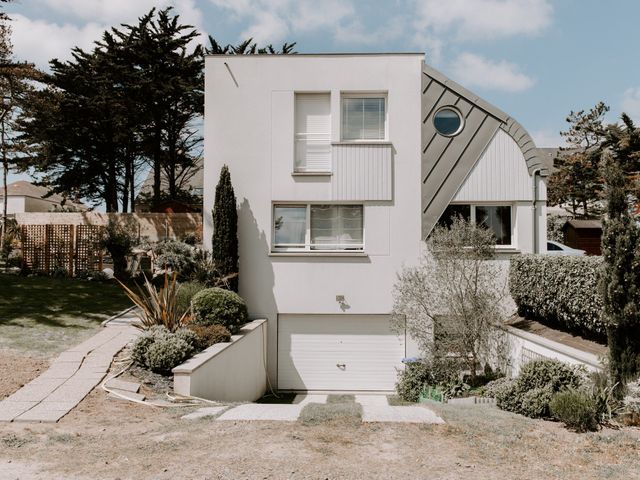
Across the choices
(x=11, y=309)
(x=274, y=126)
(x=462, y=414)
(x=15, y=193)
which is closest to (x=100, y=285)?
(x=11, y=309)

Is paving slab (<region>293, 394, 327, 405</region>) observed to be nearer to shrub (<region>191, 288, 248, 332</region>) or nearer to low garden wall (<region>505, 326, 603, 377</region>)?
shrub (<region>191, 288, 248, 332</region>)

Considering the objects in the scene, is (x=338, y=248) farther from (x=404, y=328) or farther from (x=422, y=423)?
(x=422, y=423)

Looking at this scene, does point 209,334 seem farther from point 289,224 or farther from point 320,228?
point 320,228

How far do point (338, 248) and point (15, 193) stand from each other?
48913 millimetres

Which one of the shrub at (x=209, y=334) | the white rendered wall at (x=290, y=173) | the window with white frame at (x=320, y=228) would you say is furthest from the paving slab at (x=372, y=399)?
the shrub at (x=209, y=334)

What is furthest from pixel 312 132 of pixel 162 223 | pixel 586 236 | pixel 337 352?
pixel 586 236

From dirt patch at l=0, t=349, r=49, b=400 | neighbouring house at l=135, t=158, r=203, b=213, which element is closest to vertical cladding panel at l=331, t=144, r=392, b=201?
dirt patch at l=0, t=349, r=49, b=400

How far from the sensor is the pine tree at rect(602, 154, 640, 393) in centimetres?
838

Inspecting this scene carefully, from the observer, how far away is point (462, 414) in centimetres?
781

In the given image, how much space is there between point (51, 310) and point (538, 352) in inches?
489

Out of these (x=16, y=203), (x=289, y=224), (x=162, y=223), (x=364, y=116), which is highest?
(x=364, y=116)

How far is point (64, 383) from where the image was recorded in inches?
358

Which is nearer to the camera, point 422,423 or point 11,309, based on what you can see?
point 422,423

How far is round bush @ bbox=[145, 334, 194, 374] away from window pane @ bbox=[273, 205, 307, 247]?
5.82 meters
